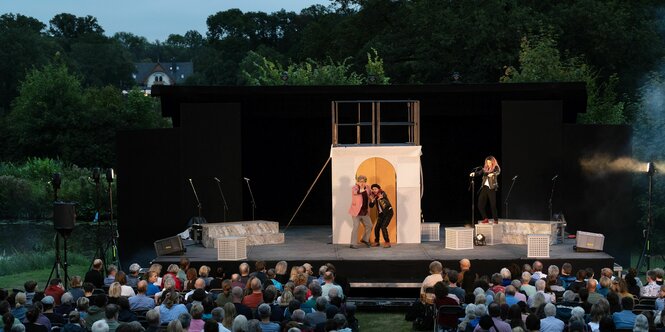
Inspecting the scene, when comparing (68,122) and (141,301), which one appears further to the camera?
(68,122)

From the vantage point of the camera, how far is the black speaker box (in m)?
16.8

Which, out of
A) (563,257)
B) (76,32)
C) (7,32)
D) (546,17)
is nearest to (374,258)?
(563,257)

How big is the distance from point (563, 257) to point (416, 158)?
323 cm

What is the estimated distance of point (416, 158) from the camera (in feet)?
64.2

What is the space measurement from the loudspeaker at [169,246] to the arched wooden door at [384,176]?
11.1ft

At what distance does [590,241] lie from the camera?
18.2 m

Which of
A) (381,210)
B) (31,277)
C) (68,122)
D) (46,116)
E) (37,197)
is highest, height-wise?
(46,116)

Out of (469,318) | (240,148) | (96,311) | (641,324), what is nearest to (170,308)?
(96,311)

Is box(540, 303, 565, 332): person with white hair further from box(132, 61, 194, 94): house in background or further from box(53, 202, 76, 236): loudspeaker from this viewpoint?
box(132, 61, 194, 94): house in background

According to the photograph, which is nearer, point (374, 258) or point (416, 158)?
point (374, 258)

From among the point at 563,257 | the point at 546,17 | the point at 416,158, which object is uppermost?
the point at 546,17

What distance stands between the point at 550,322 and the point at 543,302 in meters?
0.90

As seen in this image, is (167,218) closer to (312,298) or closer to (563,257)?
(563,257)

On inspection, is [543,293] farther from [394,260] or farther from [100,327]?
[394,260]
